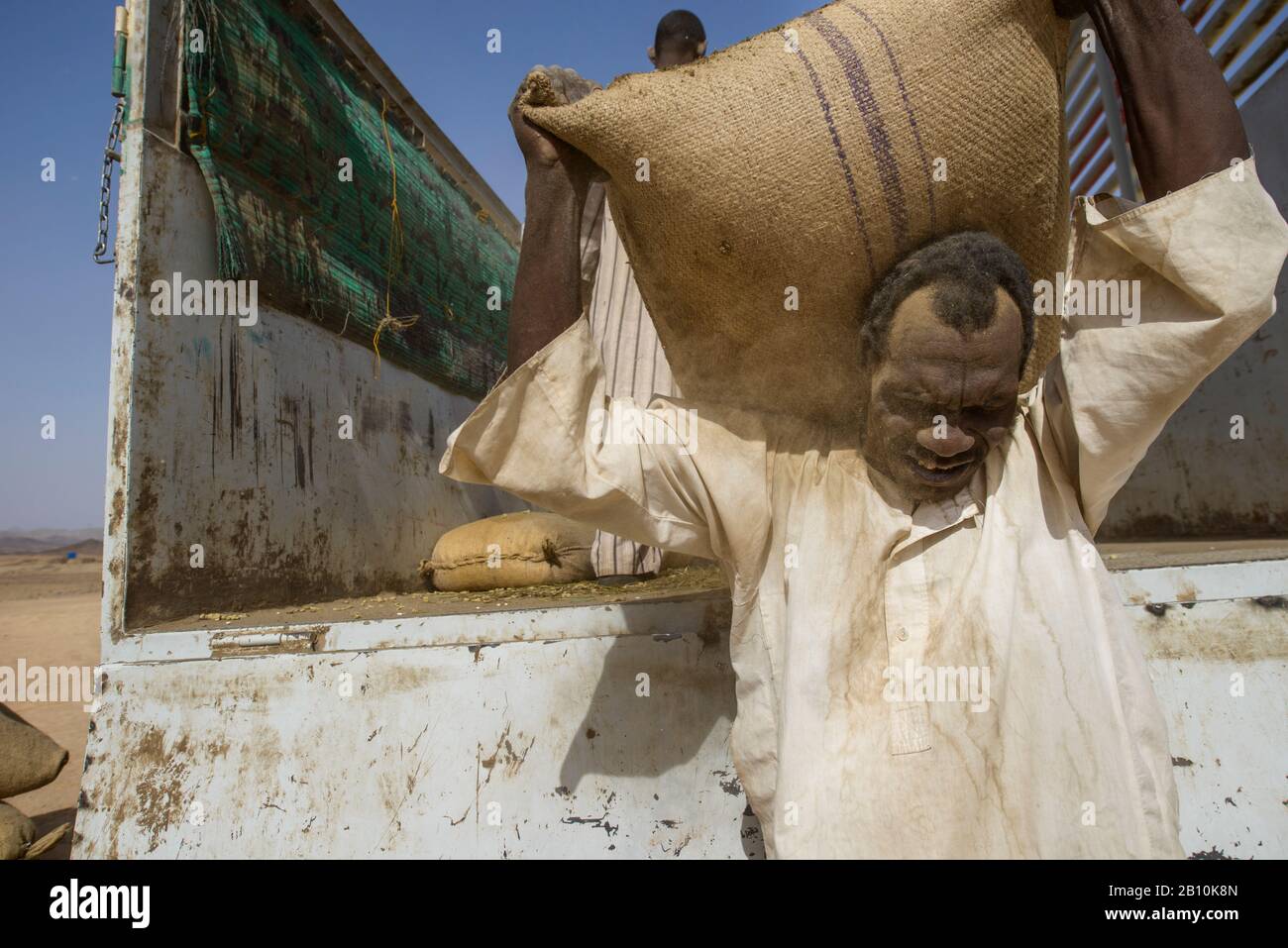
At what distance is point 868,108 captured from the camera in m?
1.15

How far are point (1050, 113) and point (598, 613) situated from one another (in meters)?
1.33

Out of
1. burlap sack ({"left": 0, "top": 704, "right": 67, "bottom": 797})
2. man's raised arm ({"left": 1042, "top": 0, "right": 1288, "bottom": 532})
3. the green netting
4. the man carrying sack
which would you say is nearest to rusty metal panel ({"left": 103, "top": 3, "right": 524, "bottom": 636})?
the green netting

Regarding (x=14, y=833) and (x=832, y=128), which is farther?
(x=14, y=833)

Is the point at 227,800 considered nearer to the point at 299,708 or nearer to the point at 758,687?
the point at 299,708

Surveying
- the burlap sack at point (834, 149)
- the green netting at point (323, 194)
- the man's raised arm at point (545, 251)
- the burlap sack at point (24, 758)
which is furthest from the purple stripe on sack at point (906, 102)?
the burlap sack at point (24, 758)

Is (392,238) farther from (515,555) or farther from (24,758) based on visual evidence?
(24,758)

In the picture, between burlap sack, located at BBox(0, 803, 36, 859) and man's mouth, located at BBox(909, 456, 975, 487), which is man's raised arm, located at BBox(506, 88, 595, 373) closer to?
man's mouth, located at BBox(909, 456, 975, 487)

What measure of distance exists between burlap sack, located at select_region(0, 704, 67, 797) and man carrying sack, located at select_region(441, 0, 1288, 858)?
10.7ft

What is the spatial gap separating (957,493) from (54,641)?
10.4m

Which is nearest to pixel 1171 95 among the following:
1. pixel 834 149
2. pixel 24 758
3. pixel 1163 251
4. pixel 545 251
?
pixel 1163 251

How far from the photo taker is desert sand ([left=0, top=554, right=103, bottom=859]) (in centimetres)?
407

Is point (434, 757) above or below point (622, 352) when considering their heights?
below

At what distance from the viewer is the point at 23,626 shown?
31.8 ft
